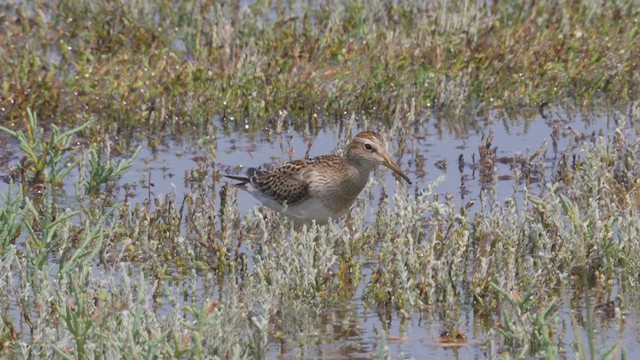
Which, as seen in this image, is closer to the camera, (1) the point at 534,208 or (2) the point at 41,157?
(1) the point at 534,208

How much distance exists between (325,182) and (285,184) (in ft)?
1.08

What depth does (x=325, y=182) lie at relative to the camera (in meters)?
9.54

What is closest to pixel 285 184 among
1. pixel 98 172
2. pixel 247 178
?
pixel 247 178

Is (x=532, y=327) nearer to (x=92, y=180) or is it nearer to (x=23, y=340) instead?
(x=23, y=340)

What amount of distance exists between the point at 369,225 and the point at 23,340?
3.03 m

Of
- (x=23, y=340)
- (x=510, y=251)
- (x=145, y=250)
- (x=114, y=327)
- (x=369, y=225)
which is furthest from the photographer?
(x=369, y=225)

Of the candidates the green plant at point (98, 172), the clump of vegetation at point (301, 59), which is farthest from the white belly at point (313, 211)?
the clump of vegetation at point (301, 59)

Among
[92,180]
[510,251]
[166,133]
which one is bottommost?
[510,251]

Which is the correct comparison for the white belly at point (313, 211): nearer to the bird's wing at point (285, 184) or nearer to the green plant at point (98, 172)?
the bird's wing at point (285, 184)

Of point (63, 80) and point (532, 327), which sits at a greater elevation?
point (63, 80)

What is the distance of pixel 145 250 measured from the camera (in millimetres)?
9023

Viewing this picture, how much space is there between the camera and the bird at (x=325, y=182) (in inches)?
376

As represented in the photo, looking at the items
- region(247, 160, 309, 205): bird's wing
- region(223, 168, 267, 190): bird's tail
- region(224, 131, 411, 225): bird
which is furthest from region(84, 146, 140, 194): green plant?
region(224, 131, 411, 225): bird

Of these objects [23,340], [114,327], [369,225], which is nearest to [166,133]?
[369,225]
